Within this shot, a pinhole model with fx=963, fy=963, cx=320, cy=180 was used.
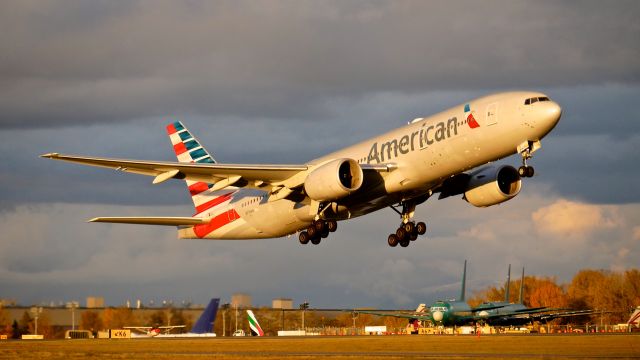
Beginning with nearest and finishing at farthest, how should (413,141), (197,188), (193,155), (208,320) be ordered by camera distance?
(413,141) → (197,188) → (193,155) → (208,320)

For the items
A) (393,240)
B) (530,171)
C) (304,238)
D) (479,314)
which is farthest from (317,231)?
(479,314)

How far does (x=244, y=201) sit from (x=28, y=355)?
19868 mm

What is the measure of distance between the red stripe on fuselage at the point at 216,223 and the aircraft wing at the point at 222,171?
6.98 meters

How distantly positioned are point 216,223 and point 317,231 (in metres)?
10.5

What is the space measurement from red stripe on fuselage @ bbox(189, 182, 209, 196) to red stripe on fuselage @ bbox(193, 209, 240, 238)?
2.88 m

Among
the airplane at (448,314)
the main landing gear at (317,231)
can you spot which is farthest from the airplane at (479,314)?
the main landing gear at (317,231)

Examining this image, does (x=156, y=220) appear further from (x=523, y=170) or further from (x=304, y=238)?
(x=523, y=170)

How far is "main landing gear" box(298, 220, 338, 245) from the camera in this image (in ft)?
192

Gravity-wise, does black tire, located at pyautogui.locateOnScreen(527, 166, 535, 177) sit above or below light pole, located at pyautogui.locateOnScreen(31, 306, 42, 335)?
above

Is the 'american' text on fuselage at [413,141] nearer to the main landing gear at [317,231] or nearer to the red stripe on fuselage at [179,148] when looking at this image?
the main landing gear at [317,231]

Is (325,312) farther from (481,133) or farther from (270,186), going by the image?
(481,133)

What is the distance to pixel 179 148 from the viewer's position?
73.4 metres

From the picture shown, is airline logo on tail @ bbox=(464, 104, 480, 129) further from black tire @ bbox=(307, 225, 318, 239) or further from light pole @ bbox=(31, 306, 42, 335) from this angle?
light pole @ bbox=(31, 306, 42, 335)

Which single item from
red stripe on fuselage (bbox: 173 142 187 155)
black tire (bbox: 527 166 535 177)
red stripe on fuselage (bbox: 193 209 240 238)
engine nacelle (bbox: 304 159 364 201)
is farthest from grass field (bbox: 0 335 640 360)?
red stripe on fuselage (bbox: 173 142 187 155)
